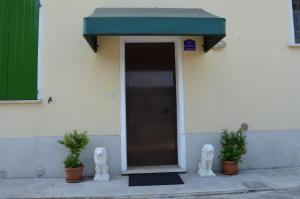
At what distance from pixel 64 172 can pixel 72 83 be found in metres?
2.15

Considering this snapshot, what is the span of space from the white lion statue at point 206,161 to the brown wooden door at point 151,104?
0.98 metres

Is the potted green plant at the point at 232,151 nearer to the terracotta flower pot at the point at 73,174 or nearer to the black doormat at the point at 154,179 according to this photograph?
the black doormat at the point at 154,179

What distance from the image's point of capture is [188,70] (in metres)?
7.55

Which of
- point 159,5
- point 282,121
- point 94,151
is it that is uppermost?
point 159,5

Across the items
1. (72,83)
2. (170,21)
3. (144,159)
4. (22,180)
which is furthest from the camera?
(144,159)

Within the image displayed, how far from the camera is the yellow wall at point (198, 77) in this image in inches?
286

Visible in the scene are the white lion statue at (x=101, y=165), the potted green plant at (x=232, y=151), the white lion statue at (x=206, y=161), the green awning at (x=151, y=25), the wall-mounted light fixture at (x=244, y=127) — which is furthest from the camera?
the wall-mounted light fixture at (x=244, y=127)

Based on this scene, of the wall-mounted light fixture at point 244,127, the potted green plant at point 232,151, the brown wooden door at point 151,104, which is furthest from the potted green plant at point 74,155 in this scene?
the wall-mounted light fixture at point 244,127

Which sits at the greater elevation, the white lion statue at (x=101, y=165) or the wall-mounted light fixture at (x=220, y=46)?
the wall-mounted light fixture at (x=220, y=46)

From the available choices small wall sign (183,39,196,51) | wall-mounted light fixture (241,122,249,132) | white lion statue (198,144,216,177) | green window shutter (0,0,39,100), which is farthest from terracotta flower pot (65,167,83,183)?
wall-mounted light fixture (241,122,249,132)

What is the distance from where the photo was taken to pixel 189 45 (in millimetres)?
7594

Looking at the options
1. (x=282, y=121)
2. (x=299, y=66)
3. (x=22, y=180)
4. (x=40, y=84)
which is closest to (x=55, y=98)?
(x=40, y=84)

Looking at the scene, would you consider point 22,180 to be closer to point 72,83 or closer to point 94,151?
point 94,151

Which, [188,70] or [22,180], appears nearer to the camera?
[22,180]
